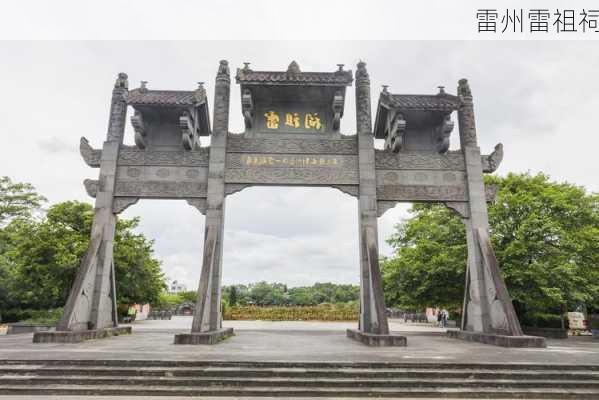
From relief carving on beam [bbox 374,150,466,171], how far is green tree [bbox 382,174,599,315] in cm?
366

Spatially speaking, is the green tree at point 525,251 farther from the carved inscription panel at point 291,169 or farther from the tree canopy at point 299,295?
the tree canopy at point 299,295

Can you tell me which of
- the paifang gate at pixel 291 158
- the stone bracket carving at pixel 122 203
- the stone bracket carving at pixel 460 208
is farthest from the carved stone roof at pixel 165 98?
the stone bracket carving at pixel 460 208

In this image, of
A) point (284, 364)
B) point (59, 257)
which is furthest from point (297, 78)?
point (59, 257)

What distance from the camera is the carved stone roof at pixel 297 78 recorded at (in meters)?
11.9

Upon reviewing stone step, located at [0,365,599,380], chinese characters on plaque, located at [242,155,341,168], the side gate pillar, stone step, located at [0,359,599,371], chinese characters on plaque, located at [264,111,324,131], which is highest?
chinese characters on plaque, located at [264,111,324,131]

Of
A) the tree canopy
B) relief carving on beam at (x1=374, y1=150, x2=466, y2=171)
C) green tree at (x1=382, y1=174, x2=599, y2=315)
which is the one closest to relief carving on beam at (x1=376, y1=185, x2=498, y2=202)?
relief carving on beam at (x1=374, y1=150, x2=466, y2=171)

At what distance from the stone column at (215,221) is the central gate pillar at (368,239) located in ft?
13.3

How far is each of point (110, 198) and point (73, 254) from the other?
335 inches

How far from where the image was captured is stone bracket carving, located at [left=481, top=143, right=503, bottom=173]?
1221 centimetres

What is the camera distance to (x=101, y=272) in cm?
1112

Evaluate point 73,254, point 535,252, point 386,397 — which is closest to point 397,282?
point 535,252

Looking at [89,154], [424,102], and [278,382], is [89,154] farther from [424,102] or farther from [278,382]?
[424,102]

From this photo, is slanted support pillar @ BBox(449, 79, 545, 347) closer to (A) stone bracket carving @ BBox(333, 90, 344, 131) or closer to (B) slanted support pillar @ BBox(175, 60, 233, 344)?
(A) stone bracket carving @ BBox(333, 90, 344, 131)

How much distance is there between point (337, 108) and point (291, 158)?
210 centimetres
